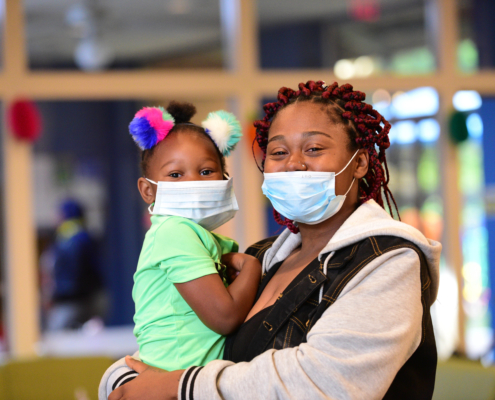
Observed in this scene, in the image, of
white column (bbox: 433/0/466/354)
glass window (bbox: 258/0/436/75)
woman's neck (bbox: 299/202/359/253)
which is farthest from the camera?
white column (bbox: 433/0/466/354)

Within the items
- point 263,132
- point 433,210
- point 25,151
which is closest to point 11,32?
point 25,151

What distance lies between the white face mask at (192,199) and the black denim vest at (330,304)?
1.20 feet

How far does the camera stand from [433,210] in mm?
4773

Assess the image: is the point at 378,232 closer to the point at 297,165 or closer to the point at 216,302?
the point at 297,165

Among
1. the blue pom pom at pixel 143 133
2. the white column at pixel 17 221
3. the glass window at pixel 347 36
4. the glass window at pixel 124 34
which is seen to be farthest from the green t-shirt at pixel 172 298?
the glass window at pixel 347 36

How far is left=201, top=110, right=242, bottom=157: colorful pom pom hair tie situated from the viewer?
5.33 ft

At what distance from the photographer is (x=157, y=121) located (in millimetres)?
1586

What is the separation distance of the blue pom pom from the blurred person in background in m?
3.29

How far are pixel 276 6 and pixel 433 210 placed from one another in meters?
2.17

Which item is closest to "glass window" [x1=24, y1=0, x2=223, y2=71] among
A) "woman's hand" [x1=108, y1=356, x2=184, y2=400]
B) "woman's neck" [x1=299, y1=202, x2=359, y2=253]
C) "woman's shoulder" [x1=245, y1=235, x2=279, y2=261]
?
"woman's shoulder" [x1=245, y1=235, x2=279, y2=261]

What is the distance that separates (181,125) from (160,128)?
0.07m

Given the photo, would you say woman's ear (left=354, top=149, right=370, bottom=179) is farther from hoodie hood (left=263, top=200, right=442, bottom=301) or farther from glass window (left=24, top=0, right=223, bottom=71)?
glass window (left=24, top=0, right=223, bottom=71)

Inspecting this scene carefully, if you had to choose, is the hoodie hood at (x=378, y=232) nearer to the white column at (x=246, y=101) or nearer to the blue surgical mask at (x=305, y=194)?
the blue surgical mask at (x=305, y=194)

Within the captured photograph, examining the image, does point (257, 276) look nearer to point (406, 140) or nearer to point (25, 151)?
point (25, 151)
